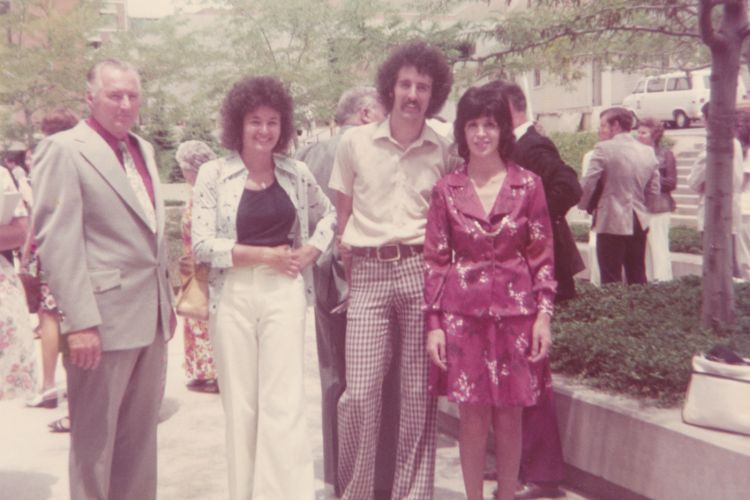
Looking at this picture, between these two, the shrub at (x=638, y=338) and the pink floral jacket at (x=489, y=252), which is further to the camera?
the shrub at (x=638, y=338)

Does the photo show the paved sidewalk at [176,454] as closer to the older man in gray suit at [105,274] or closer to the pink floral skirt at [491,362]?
the pink floral skirt at [491,362]

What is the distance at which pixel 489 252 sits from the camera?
405cm

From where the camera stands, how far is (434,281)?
13.5ft

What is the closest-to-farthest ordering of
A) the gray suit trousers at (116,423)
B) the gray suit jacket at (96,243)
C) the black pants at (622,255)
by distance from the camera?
the gray suit jacket at (96,243), the gray suit trousers at (116,423), the black pants at (622,255)

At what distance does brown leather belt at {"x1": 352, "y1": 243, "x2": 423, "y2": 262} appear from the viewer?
428 centimetres

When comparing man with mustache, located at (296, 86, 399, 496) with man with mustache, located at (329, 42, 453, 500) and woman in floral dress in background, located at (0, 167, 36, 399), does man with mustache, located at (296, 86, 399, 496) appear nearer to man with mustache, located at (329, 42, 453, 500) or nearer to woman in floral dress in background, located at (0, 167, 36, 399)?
man with mustache, located at (329, 42, 453, 500)

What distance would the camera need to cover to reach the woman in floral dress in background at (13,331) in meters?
4.01

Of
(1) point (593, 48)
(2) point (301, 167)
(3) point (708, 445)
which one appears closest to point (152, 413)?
(2) point (301, 167)

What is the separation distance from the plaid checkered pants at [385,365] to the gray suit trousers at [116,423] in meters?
0.90

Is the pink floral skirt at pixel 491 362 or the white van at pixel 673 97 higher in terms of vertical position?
the white van at pixel 673 97

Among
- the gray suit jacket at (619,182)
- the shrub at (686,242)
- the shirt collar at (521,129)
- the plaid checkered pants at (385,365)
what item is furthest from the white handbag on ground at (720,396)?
the shrub at (686,242)

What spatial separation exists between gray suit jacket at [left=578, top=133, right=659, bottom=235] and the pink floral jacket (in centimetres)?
408

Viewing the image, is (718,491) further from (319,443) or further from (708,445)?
(319,443)

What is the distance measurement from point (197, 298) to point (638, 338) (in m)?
2.56
